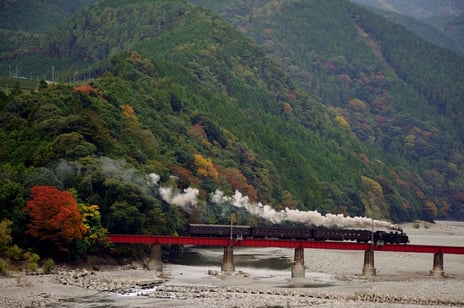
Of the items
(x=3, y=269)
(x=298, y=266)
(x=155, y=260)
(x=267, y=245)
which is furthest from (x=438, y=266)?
(x=3, y=269)

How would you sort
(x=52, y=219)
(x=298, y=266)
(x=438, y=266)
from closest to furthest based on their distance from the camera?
1. (x=52, y=219)
2. (x=298, y=266)
3. (x=438, y=266)

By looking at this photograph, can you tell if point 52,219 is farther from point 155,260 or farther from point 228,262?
point 228,262

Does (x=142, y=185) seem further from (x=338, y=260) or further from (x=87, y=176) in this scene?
(x=338, y=260)

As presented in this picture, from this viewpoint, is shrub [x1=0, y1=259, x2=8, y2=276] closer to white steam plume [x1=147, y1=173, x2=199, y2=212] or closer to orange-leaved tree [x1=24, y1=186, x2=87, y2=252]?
orange-leaved tree [x1=24, y1=186, x2=87, y2=252]

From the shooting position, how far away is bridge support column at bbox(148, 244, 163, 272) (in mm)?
146250

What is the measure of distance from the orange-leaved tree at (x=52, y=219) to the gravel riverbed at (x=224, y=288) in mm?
3879

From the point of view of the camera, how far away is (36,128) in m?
168

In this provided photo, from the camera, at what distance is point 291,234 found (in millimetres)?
152000

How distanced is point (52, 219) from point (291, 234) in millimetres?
33881

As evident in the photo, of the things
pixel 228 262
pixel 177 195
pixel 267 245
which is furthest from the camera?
pixel 177 195

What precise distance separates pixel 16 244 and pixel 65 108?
52581 millimetres

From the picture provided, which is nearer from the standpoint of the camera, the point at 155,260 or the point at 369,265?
the point at 155,260

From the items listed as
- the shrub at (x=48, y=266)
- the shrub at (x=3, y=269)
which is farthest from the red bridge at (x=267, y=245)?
the shrub at (x=3, y=269)

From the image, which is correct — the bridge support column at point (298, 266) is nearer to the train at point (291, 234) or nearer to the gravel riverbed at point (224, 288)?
the gravel riverbed at point (224, 288)
